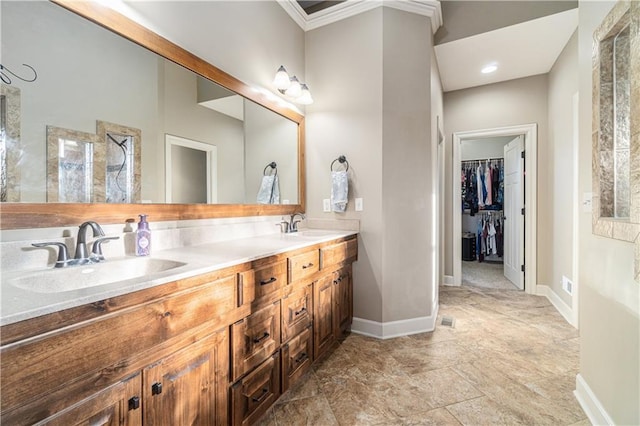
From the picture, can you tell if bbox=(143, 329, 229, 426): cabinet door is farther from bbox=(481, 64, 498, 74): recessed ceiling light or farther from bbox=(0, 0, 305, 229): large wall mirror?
bbox=(481, 64, 498, 74): recessed ceiling light

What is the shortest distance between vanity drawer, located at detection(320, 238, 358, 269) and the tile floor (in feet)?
2.37

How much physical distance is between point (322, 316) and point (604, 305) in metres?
1.53

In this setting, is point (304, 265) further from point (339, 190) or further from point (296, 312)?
point (339, 190)

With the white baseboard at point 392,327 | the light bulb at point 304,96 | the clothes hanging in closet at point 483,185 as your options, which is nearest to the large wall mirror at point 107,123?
the light bulb at point 304,96

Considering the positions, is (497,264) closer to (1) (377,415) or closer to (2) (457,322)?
(2) (457,322)

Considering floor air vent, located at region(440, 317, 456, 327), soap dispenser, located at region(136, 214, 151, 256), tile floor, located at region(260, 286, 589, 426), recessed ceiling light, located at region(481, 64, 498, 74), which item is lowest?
tile floor, located at region(260, 286, 589, 426)

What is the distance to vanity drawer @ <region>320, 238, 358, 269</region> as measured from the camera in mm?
1956

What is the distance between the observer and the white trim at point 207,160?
1590 millimetres

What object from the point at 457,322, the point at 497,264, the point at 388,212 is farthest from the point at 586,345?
the point at 497,264

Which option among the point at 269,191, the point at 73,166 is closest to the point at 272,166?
the point at 269,191

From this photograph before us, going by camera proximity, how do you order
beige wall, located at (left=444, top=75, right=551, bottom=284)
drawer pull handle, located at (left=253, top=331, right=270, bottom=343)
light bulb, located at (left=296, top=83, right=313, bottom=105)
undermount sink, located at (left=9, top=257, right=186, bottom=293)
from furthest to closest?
beige wall, located at (left=444, top=75, right=551, bottom=284) < light bulb, located at (left=296, top=83, right=313, bottom=105) < drawer pull handle, located at (left=253, top=331, right=270, bottom=343) < undermount sink, located at (left=9, top=257, right=186, bottom=293)

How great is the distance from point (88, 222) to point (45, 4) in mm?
873

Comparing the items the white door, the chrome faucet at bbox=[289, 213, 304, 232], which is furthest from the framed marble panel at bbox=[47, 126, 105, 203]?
the white door

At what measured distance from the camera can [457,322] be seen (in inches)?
107
